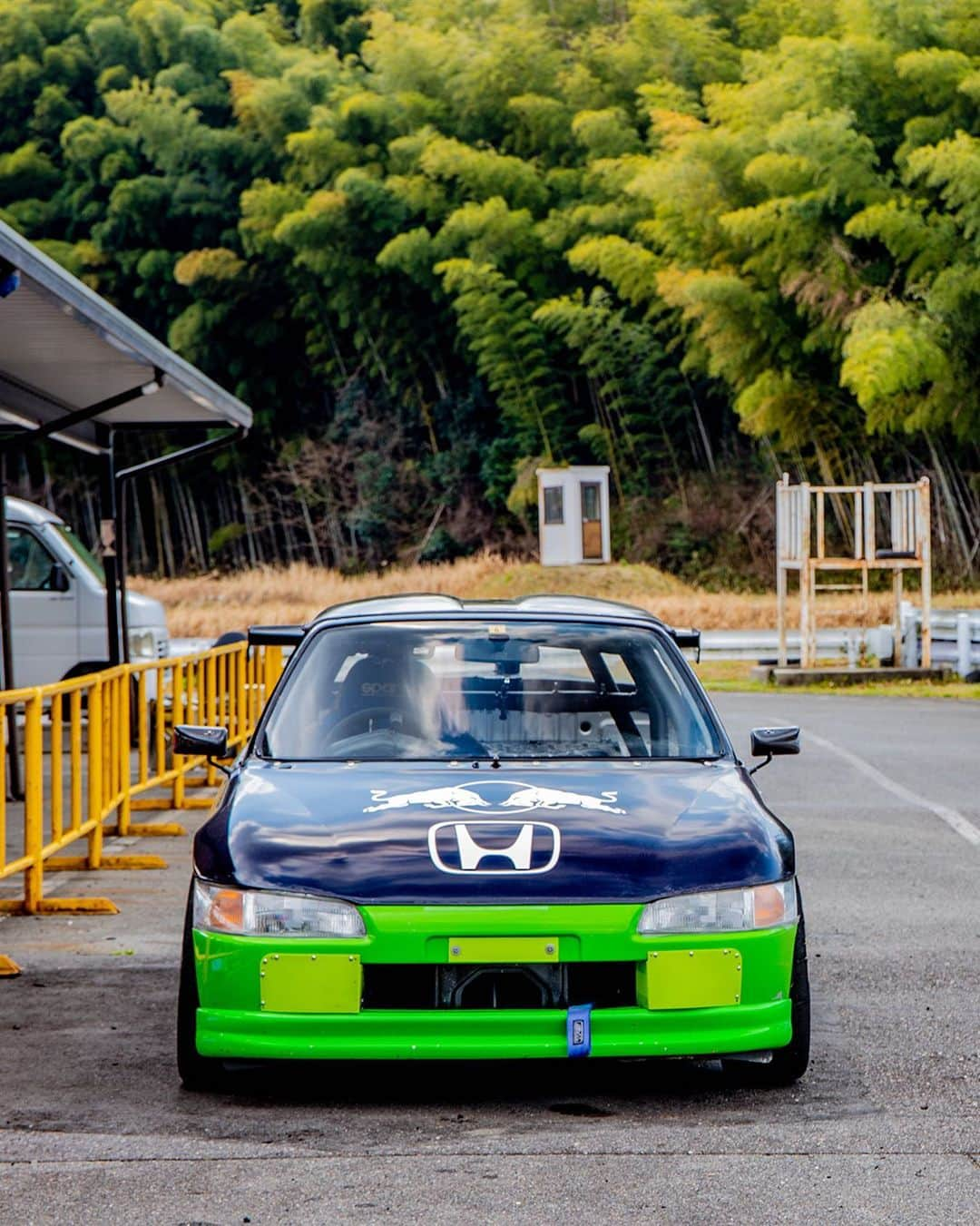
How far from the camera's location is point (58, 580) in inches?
687

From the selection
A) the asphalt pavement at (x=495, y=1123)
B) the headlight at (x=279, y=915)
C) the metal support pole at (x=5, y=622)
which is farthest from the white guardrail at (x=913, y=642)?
the headlight at (x=279, y=915)

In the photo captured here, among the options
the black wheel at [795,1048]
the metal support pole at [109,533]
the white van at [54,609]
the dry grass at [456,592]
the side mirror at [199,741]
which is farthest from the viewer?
the dry grass at [456,592]

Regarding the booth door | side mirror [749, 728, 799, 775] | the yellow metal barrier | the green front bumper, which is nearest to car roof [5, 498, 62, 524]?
the yellow metal barrier

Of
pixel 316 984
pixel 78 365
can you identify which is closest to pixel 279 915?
pixel 316 984

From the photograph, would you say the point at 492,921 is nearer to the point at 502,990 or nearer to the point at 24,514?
the point at 502,990

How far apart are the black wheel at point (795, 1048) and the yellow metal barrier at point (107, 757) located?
2859 mm

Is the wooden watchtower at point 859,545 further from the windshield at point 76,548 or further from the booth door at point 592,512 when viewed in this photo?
the booth door at point 592,512

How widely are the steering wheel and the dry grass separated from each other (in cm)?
2510

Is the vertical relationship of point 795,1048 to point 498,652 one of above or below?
below

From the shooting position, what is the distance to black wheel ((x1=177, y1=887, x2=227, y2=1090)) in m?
4.99

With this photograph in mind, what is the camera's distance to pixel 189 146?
45500 mm

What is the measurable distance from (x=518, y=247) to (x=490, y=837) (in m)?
36.6

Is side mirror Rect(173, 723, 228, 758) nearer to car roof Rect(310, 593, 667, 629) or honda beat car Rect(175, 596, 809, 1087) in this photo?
car roof Rect(310, 593, 667, 629)

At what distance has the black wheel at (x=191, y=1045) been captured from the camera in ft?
16.4
